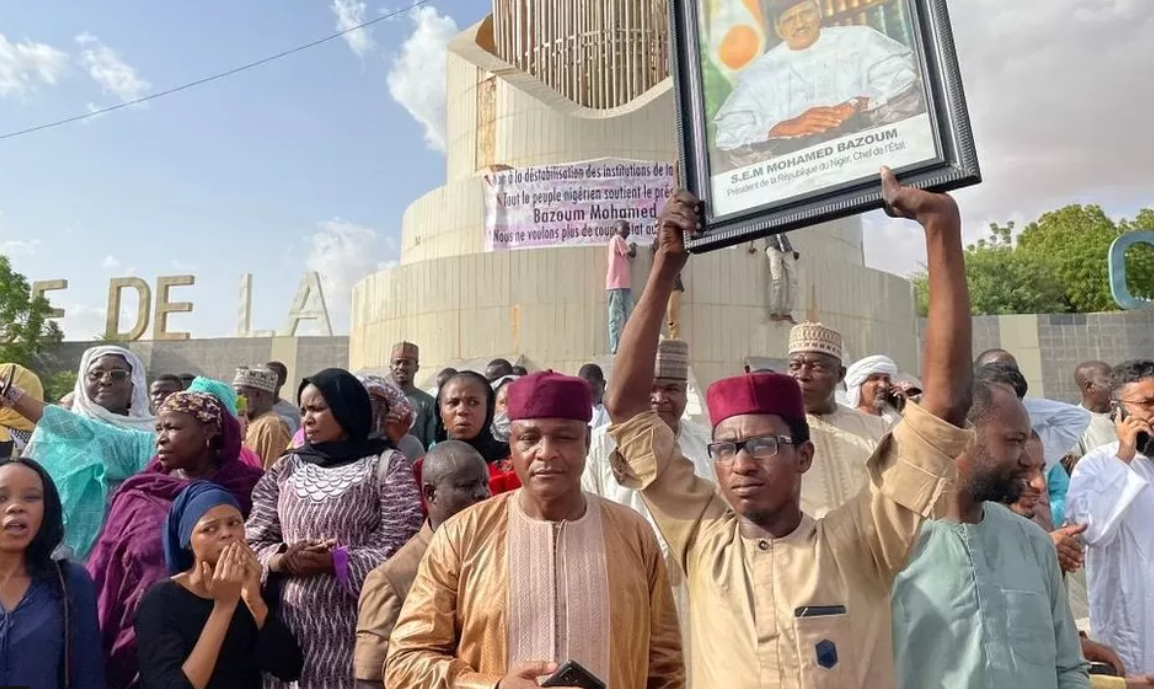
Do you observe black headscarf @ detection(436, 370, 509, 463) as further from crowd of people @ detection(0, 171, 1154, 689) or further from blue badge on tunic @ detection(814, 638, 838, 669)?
blue badge on tunic @ detection(814, 638, 838, 669)

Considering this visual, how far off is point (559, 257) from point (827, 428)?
10187 mm

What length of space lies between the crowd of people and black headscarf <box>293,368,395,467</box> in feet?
0.04

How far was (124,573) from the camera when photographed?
3.12m

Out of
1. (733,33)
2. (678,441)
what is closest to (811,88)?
(733,33)

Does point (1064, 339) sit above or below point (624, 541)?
above

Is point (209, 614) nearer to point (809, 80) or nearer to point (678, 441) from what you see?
point (678, 441)

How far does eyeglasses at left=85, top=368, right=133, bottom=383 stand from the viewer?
4328 millimetres

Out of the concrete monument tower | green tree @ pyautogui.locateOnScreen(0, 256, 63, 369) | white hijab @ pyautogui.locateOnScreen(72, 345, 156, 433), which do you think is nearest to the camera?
white hijab @ pyautogui.locateOnScreen(72, 345, 156, 433)

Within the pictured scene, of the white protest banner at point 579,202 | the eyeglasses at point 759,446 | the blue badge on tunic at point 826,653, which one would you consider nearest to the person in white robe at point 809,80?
the eyeglasses at point 759,446

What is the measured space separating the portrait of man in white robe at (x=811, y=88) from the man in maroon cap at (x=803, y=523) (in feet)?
0.83

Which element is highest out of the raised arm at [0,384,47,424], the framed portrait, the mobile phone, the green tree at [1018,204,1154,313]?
the green tree at [1018,204,1154,313]

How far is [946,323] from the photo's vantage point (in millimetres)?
1910

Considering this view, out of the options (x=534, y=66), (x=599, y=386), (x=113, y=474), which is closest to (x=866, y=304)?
(x=534, y=66)

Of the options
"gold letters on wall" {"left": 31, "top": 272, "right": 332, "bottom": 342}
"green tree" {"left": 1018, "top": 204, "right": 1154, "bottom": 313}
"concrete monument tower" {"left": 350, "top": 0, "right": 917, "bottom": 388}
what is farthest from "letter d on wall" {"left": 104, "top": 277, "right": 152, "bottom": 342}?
"green tree" {"left": 1018, "top": 204, "right": 1154, "bottom": 313}
